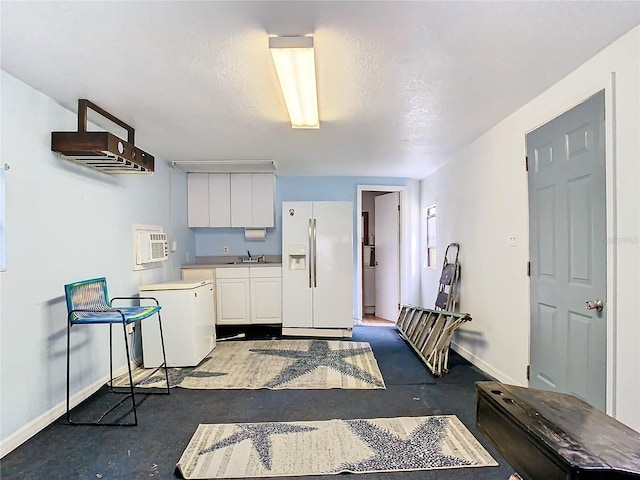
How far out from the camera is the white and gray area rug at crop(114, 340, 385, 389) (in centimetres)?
318

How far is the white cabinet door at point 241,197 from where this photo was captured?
523 cm

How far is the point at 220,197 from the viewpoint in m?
5.22

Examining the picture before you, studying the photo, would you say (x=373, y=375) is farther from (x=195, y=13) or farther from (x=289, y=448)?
(x=195, y=13)

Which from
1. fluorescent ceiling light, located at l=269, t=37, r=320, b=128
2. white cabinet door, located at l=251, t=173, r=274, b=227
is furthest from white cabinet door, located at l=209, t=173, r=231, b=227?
fluorescent ceiling light, located at l=269, t=37, r=320, b=128

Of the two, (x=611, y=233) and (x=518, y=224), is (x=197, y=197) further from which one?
(x=611, y=233)

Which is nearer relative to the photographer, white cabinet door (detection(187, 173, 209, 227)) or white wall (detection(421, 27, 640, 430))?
white wall (detection(421, 27, 640, 430))

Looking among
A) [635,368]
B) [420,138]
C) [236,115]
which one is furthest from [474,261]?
[236,115]

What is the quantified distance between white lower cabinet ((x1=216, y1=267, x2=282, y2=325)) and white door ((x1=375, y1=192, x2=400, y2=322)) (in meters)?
1.85

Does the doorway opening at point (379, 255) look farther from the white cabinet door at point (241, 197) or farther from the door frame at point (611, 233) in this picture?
the door frame at point (611, 233)

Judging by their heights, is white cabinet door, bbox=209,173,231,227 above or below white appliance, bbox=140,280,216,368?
above

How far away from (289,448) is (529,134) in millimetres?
2630

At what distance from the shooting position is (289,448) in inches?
84.4

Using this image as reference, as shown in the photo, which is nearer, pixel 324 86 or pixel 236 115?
pixel 324 86

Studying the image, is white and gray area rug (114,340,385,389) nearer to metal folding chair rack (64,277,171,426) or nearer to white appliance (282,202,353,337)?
white appliance (282,202,353,337)
